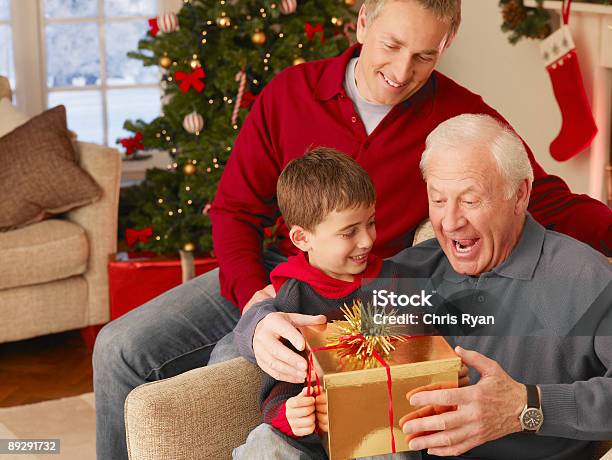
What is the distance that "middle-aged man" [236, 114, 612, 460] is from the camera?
4.99 feet

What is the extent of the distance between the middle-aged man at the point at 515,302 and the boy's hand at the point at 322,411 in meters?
0.16

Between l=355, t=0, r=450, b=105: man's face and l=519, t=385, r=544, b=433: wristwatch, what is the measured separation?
81 cm

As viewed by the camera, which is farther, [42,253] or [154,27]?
[154,27]

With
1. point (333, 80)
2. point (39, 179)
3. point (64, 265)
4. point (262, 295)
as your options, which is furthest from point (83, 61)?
point (262, 295)

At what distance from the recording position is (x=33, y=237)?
3.55 metres

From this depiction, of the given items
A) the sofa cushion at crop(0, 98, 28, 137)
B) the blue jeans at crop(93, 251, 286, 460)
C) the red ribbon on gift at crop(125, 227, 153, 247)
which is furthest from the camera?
the red ribbon on gift at crop(125, 227, 153, 247)

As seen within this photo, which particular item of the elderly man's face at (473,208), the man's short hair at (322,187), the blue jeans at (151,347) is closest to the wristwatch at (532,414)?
the elderly man's face at (473,208)

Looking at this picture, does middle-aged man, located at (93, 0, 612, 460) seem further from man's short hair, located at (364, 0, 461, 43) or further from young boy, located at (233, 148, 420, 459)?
young boy, located at (233, 148, 420, 459)

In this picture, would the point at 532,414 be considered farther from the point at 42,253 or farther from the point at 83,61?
the point at 83,61

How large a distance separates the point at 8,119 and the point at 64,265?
76 centimetres

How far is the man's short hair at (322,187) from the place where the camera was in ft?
5.92

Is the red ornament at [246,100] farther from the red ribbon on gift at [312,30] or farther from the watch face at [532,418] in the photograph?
the watch face at [532,418]

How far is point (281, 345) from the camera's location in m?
1.67

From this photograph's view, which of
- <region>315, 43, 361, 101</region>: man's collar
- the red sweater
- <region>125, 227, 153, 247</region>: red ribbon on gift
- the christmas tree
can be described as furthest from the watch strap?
<region>125, 227, 153, 247</region>: red ribbon on gift
